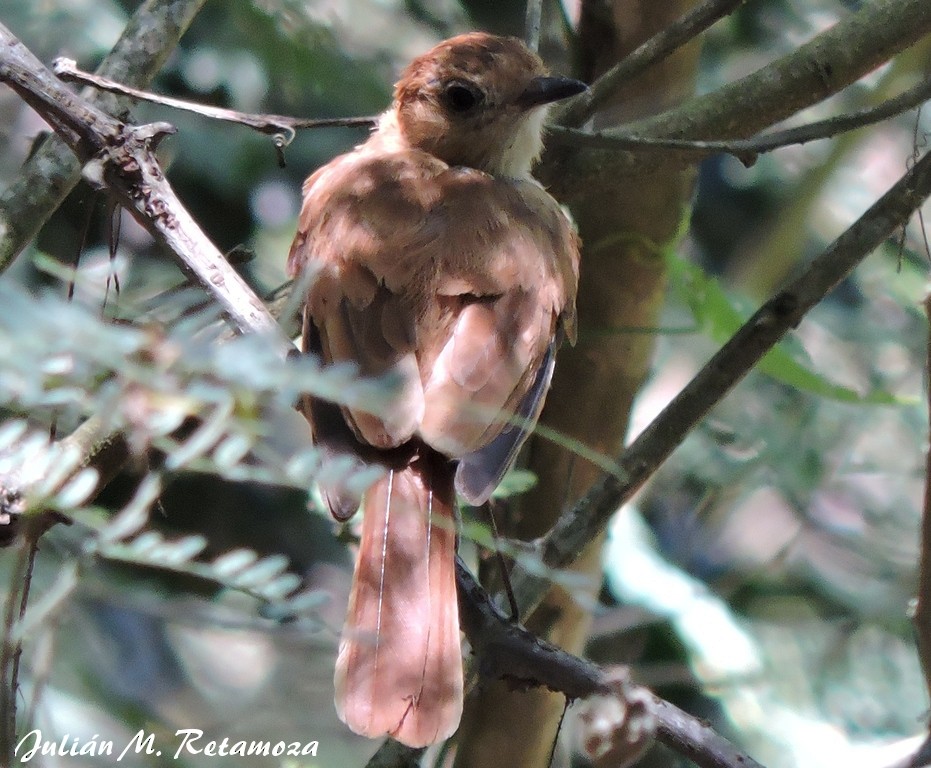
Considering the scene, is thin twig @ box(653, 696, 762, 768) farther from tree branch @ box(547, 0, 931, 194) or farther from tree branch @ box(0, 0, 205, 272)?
tree branch @ box(0, 0, 205, 272)

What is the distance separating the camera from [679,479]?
14.3ft

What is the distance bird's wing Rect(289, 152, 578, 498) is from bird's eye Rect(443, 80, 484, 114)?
0.40m

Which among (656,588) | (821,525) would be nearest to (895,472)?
(821,525)

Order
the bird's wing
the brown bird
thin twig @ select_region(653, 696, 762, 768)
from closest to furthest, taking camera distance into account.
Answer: thin twig @ select_region(653, 696, 762, 768) < the brown bird < the bird's wing

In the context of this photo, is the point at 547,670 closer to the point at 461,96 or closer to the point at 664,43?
the point at 664,43

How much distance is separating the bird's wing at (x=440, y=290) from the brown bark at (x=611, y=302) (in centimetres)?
39

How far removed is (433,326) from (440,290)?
10 centimetres

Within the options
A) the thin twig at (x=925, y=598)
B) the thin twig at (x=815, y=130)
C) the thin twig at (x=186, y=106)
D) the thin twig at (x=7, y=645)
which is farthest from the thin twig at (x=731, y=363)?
the thin twig at (x=7, y=645)

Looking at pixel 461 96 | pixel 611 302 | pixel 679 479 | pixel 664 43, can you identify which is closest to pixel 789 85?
pixel 664 43

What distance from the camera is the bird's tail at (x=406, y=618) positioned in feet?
6.19

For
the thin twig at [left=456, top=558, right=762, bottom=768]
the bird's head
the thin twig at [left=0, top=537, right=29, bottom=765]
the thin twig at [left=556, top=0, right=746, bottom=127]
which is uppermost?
the thin twig at [left=556, top=0, right=746, bottom=127]

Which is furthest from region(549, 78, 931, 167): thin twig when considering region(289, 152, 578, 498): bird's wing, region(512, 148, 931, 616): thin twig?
region(289, 152, 578, 498): bird's wing

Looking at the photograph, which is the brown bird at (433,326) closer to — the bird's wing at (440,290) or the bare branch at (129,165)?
the bird's wing at (440,290)

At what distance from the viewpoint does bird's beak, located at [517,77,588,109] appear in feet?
9.53
